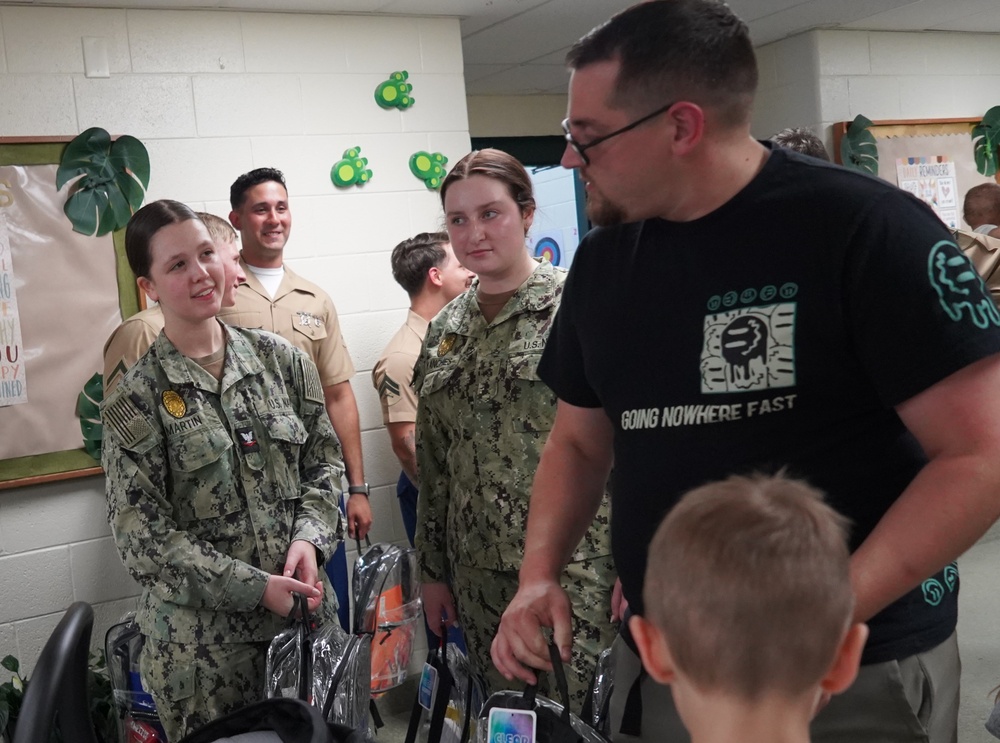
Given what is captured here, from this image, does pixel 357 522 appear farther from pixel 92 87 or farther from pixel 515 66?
pixel 515 66

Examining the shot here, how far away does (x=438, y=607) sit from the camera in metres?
2.26

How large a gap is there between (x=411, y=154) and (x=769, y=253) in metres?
3.14

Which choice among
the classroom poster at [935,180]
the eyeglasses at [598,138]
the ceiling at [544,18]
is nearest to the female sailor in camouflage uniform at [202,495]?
the eyeglasses at [598,138]

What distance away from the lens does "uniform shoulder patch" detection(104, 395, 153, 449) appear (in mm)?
2059

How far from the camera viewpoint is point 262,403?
2.20m

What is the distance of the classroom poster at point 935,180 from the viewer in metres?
5.60

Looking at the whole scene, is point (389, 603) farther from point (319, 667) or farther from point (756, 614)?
point (756, 614)

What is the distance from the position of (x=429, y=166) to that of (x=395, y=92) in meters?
0.32

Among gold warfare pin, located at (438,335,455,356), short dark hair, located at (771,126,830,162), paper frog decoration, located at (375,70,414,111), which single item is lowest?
gold warfare pin, located at (438,335,455,356)

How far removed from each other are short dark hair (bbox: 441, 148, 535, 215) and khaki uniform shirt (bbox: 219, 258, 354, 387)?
1.36 metres

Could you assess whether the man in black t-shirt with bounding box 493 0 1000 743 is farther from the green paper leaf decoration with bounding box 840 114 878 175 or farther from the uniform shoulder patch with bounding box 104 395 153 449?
the green paper leaf decoration with bounding box 840 114 878 175

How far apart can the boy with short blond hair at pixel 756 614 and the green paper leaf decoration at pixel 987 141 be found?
18.6 feet

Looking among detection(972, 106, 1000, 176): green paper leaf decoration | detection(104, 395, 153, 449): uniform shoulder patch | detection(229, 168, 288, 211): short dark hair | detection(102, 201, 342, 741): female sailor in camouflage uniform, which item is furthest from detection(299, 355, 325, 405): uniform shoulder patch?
detection(972, 106, 1000, 176): green paper leaf decoration

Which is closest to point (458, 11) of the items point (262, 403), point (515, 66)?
point (515, 66)
